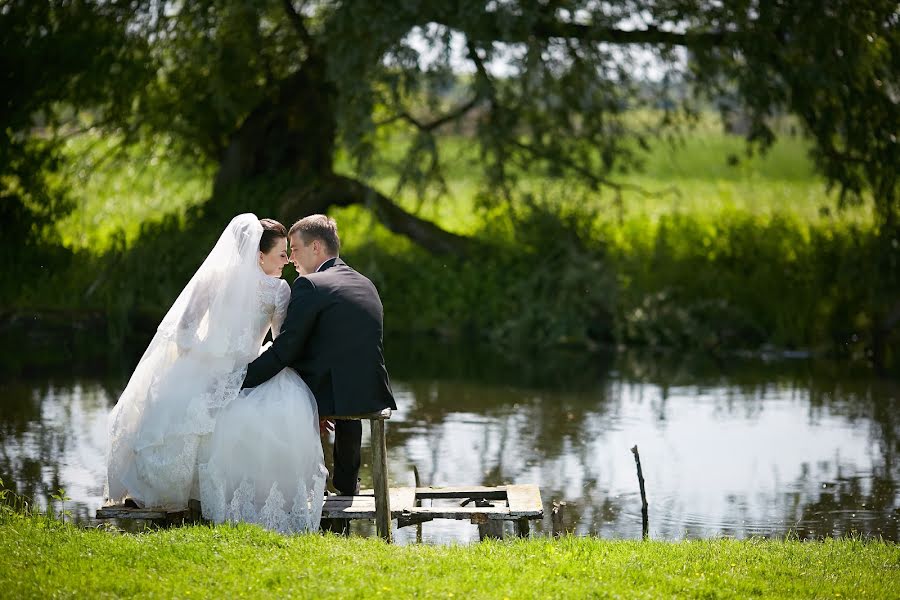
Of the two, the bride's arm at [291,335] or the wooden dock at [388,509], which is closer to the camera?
the wooden dock at [388,509]

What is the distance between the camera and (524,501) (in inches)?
306

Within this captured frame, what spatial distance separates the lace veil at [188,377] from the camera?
7.46m

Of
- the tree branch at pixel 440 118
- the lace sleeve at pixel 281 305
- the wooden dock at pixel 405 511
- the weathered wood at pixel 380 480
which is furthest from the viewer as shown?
the tree branch at pixel 440 118

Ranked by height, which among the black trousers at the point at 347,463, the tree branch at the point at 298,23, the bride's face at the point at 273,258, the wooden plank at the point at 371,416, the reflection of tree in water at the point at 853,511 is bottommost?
the reflection of tree in water at the point at 853,511

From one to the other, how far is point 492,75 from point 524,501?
12.3 metres

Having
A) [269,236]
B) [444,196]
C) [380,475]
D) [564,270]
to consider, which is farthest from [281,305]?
[444,196]

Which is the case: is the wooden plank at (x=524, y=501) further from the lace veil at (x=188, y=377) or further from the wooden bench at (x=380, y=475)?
the lace veil at (x=188, y=377)

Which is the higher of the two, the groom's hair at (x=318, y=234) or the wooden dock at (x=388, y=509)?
the groom's hair at (x=318, y=234)

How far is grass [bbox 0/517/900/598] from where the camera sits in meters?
6.02

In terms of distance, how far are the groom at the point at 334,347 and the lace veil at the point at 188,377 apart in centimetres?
21

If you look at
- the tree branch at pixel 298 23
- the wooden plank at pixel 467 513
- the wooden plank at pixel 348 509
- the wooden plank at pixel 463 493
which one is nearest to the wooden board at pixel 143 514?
the wooden plank at pixel 348 509

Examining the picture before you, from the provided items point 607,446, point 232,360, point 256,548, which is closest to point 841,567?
point 256,548

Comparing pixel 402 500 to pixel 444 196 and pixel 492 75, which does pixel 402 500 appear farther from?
pixel 444 196

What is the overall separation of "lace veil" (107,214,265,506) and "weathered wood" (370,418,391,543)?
975 millimetres
